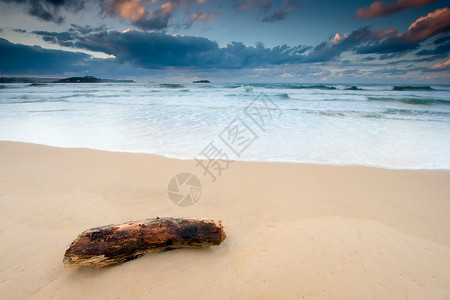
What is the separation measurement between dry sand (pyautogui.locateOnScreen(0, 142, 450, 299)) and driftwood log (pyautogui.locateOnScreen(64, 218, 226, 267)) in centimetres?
10

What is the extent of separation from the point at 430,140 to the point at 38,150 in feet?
34.0

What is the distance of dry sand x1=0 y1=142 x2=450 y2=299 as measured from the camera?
63.7 inches

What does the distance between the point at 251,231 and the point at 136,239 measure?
116 centimetres

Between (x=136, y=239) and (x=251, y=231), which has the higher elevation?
(x=136, y=239)

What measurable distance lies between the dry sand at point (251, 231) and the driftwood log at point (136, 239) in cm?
10

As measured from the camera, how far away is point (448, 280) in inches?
66.2

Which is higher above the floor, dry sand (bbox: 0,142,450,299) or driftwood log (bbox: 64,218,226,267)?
driftwood log (bbox: 64,218,226,267)

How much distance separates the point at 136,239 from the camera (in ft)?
5.76

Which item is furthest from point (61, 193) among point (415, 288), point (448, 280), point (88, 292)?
point (448, 280)

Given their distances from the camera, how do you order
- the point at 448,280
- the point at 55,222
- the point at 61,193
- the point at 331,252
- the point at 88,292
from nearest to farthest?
the point at 88,292
the point at 448,280
the point at 331,252
the point at 55,222
the point at 61,193

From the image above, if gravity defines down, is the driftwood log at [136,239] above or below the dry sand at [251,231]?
above

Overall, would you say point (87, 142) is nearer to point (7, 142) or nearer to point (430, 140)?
point (7, 142)

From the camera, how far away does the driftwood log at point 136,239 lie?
1.63 meters

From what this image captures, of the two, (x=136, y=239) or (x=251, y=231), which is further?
(x=251, y=231)
